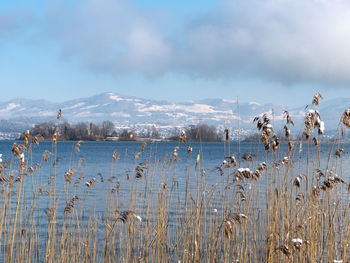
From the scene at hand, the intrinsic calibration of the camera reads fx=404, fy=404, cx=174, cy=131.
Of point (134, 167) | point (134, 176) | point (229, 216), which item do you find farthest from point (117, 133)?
point (134, 167)

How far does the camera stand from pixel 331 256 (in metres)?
4.22

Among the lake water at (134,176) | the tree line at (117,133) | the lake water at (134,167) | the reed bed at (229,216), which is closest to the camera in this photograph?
the reed bed at (229,216)

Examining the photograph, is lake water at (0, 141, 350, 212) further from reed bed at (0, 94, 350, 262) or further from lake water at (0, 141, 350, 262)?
reed bed at (0, 94, 350, 262)

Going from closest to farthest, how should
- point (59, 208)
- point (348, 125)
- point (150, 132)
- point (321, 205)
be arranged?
1. point (348, 125)
2. point (321, 205)
3. point (150, 132)
4. point (59, 208)

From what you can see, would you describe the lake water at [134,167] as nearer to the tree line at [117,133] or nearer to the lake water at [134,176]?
the lake water at [134,176]

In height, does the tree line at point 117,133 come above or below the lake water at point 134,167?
above

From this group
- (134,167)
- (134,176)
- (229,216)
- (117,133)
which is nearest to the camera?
(229,216)

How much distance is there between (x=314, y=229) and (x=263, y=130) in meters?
1.64

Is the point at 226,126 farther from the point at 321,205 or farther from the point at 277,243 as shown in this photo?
the point at 321,205

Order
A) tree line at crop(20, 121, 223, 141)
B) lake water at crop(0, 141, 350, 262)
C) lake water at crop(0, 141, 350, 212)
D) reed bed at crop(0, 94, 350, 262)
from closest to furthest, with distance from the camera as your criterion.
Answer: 1. reed bed at crop(0, 94, 350, 262)
2. tree line at crop(20, 121, 223, 141)
3. lake water at crop(0, 141, 350, 262)
4. lake water at crop(0, 141, 350, 212)

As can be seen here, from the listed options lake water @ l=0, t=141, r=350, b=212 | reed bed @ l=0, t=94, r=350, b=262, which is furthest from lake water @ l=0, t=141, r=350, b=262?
reed bed @ l=0, t=94, r=350, b=262

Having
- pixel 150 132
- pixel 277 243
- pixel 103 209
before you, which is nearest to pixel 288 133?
pixel 277 243

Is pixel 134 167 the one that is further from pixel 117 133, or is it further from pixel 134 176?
pixel 117 133

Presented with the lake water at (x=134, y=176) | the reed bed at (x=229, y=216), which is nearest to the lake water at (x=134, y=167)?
the lake water at (x=134, y=176)
